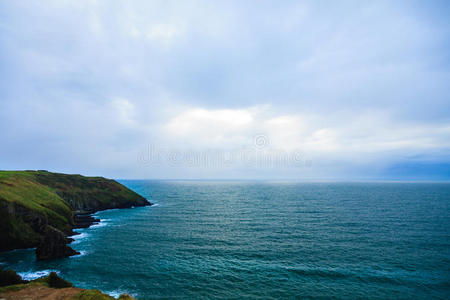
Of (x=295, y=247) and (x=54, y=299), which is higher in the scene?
(x=54, y=299)

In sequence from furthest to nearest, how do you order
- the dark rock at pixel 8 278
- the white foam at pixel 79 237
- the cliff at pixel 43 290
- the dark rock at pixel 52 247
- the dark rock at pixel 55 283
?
the white foam at pixel 79 237
the dark rock at pixel 52 247
the dark rock at pixel 8 278
the dark rock at pixel 55 283
the cliff at pixel 43 290

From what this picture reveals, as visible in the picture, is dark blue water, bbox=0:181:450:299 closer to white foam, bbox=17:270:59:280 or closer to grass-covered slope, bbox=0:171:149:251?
white foam, bbox=17:270:59:280

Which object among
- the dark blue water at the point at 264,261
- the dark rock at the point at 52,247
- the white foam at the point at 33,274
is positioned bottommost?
the dark blue water at the point at 264,261

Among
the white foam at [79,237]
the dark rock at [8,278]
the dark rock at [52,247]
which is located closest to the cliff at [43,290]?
the dark rock at [8,278]

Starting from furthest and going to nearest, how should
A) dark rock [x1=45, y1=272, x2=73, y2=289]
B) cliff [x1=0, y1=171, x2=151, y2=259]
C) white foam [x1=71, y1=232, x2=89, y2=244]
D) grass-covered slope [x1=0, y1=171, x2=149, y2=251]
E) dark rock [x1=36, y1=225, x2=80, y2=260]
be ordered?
1. white foam [x1=71, y1=232, x2=89, y2=244]
2. grass-covered slope [x1=0, y1=171, x2=149, y2=251]
3. cliff [x1=0, y1=171, x2=151, y2=259]
4. dark rock [x1=36, y1=225, x2=80, y2=260]
5. dark rock [x1=45, y1=272, x2=73, y2=289]

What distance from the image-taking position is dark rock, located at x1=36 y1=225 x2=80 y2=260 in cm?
4359

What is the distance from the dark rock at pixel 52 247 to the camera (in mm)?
43594

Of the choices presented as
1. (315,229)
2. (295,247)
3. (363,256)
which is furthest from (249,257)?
(315,229)

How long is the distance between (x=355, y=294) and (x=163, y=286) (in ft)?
93.5

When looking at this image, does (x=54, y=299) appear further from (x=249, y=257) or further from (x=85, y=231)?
(x=85, y=231)

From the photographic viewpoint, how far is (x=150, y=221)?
79.1m

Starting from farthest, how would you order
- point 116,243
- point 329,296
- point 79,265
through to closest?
point 116,243, point 79,265, point 329,296

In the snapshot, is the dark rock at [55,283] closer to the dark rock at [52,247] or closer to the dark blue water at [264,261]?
the dark blue water at [264,261]

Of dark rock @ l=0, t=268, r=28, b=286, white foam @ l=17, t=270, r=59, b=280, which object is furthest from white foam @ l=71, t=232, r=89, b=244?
dark rock @ l=0, t=268, r=28, b=286
